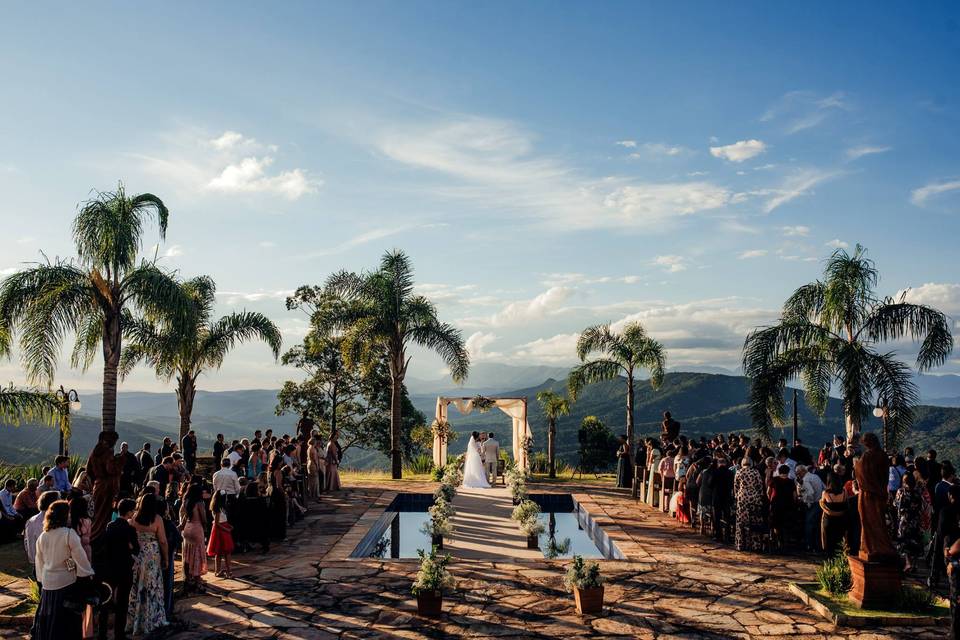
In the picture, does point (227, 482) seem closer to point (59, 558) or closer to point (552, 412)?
point (59, 558)

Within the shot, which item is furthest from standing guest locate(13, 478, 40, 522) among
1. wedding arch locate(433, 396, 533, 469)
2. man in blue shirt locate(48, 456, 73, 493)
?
wedding arch locate(433, 396, 533, 469)

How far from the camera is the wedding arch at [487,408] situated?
24.3m

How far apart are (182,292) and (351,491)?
7.02 m

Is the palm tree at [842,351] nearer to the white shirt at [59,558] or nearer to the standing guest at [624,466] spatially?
the standing guest at [624,466]

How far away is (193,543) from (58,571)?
3.06 metres

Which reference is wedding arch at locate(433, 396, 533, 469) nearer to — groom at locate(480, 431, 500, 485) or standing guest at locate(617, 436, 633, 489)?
groom at locate(480, 431, 500, 485)

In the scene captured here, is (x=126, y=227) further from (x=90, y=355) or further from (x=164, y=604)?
(x=164, y=604)

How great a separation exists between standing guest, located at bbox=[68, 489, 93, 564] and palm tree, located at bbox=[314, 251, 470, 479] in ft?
49.2

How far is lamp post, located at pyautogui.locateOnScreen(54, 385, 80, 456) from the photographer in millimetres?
15570

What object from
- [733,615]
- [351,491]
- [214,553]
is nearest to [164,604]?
[214,553]

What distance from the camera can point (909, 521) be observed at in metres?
11.3

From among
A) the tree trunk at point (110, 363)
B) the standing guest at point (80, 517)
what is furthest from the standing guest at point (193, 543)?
the tree trunk at point (110, 363)

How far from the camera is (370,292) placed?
24.8 metres

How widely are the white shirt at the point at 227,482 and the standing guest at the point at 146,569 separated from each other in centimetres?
381
